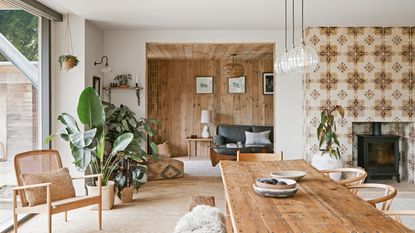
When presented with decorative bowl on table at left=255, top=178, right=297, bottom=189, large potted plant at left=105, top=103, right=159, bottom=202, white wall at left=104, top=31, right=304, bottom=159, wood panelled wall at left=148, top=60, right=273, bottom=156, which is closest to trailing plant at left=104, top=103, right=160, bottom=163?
large potted plant at left=105, top=103, right=159, bottom=202

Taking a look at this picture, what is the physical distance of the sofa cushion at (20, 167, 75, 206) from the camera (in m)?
3.51

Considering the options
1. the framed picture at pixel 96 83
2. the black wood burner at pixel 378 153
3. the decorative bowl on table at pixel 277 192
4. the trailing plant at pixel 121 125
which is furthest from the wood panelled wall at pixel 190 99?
the decorative bowl on table at pixel 277 192

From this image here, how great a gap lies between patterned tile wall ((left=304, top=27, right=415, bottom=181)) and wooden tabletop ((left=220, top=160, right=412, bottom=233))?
333 centimetres

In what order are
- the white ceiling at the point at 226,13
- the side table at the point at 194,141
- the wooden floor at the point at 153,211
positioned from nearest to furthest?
1. the wooden floor at the point at 153,211
2. the white ceiling at the point at 226,13
3. the side table at the point at 194,141

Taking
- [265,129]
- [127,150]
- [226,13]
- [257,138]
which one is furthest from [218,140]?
[226,13]

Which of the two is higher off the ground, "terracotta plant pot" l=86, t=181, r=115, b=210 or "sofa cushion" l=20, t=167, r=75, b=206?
"sofa cushion" l=20, t=167, r=75, b=206

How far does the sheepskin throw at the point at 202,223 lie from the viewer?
2.28 metres

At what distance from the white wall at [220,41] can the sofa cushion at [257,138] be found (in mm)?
2251

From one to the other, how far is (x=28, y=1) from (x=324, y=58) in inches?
166

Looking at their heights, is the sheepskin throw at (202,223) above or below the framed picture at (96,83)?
below

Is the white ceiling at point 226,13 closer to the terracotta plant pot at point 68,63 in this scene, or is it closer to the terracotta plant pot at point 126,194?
the terracotta plant pot at point 68,63

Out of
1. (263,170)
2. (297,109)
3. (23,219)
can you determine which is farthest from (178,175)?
(263,170)

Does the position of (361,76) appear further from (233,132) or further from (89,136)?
(89,136)

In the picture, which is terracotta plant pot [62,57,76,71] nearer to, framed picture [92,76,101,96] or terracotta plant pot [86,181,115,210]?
framed picture [92,76,101,96]
